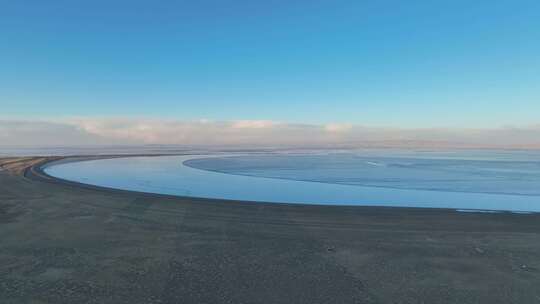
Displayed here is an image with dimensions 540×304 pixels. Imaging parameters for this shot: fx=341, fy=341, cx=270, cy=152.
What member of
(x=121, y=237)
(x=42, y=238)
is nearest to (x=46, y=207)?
(x=42, y=238)

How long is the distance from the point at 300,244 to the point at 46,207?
943 centimetres

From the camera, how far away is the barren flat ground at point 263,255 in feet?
17.9

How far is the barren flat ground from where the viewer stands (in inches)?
215

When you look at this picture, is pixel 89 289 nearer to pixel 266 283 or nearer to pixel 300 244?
pixel 266 283

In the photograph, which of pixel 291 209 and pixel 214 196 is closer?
pixel 291 209

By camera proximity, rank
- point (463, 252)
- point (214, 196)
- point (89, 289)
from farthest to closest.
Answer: point (214, 196), point (463, 252), point (89, 289)

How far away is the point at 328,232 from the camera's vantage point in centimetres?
914

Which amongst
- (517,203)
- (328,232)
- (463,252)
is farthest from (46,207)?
(517,203)

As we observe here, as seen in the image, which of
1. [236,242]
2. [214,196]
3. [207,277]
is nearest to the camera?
[207,277]

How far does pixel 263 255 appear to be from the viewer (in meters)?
7.22

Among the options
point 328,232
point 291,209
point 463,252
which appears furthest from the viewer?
point 291,209

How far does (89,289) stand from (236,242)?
3.36 m

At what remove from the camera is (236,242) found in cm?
810

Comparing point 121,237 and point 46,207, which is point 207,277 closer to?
point 121,237
